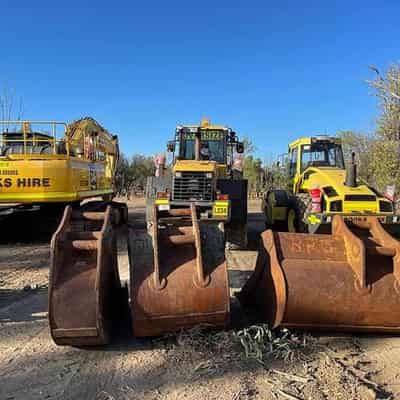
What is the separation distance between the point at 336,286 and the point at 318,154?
23.8ft

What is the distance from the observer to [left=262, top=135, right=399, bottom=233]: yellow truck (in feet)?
25.6

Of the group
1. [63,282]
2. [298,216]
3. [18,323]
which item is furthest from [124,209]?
[63,282]

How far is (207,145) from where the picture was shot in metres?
9.65

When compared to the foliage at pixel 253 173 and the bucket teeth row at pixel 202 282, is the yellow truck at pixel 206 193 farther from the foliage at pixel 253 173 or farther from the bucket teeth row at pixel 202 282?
the foliage at pixel 253 173

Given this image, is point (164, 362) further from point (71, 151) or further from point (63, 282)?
point (71, 151)

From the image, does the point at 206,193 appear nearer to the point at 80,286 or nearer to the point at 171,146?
the point at 171,146

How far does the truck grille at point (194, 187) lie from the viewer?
27.0ft

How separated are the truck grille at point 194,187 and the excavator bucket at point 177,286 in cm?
475

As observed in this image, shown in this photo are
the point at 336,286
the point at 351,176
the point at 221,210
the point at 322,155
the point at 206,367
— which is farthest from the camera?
the point at 322,155

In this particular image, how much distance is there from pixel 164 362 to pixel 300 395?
3.47ft

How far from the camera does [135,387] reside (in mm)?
2824

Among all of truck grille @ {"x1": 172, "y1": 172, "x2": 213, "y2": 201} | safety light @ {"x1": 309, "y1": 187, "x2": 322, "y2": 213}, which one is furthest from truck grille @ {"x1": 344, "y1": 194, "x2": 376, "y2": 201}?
truck grille @ {"x1": 172, "y1": 172, "x2": 213, "y2": 201}

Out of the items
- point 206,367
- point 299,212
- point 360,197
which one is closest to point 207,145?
point 299,212

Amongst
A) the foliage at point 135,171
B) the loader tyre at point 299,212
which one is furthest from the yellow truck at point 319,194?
the foliage at point 135,171
